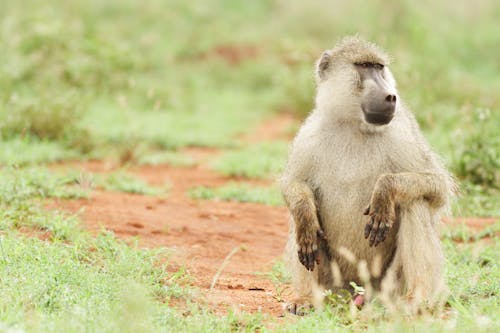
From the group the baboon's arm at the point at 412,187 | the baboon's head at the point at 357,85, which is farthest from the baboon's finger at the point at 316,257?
the baboon's head at the point at 357,85

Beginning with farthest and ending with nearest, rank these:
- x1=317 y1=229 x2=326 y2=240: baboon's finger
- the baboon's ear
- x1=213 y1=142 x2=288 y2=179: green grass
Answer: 1. x1=213 y1=142 x2=288 y2=179: green grass
2. the baboon's ear
3. x1=317 y1=229 x2=326 y2=240: baboon's finger

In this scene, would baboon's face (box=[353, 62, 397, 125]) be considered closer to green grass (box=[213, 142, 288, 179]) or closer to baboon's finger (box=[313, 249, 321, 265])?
baboon's finger (box=[313, 249, 321, 265])

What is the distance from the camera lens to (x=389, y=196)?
4090mm

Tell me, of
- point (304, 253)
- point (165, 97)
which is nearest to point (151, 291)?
point (304, 253)

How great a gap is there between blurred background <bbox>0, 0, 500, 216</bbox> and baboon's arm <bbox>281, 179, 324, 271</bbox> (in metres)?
2.00

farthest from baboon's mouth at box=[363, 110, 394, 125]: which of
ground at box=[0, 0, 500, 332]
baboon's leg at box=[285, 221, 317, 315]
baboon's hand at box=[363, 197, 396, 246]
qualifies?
ground at box=[0, 0, 500, 332]

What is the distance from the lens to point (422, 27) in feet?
46.5

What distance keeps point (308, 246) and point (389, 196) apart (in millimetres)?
512

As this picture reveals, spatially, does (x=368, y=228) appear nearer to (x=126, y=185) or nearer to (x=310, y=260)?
(x=310, y=260)

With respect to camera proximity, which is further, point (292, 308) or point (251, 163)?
point (251, 163)

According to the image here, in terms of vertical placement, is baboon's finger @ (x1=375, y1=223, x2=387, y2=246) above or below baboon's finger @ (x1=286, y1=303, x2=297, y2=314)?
above

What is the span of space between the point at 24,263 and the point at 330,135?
5.82 feet

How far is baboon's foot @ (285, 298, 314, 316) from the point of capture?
14.0ft

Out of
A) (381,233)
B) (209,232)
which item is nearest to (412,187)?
(381,233)
